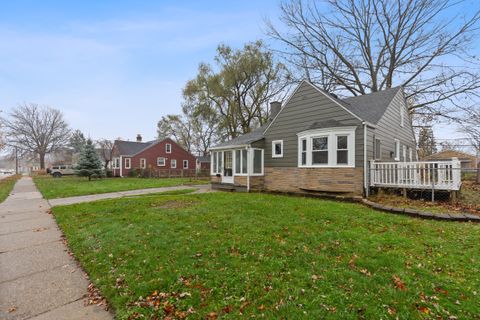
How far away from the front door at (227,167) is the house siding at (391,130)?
761cm

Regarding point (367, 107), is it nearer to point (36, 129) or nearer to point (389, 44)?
point (389, 44)

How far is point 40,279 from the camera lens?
3.52 meters

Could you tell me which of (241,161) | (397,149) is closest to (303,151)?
(241,161)

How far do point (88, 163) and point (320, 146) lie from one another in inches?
900

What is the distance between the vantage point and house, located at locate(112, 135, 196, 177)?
30672mm

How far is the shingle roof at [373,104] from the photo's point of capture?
10.6 metres

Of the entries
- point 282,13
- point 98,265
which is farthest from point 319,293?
point 282,13

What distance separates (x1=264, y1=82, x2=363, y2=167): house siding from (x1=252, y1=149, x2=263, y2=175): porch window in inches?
14.6

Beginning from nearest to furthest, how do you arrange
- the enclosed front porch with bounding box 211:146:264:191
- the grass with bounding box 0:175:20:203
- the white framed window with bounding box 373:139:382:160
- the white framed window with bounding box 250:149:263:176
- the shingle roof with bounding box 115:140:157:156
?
the white framed window with bounding box 373:139:382:160 → the grass with bounding box 0:175:20:203 → the enclosed front porch with bounding box 211:146:264:191 → the white framed window with bounding box 250:149:263:176 → the shingle roof with bounding box 115:140:157:156

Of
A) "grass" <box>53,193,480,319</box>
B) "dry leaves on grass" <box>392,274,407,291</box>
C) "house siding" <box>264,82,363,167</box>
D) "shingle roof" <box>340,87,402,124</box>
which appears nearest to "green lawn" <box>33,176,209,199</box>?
"grass" <box>53,193,480,319</box>

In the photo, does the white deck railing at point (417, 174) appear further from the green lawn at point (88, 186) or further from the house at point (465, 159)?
the green lawn at point (88, 186)

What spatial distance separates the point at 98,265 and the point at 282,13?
20.4 metres

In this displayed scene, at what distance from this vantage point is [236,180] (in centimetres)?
1349

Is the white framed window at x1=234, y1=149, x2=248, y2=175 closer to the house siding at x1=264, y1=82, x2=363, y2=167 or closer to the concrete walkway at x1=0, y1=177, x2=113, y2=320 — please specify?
the house siding at x1=264, y1=82, x2=363, y2=167
